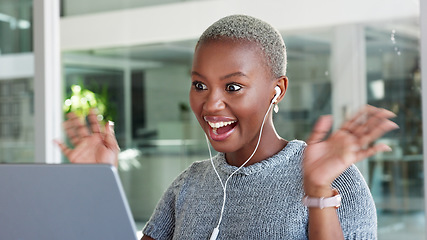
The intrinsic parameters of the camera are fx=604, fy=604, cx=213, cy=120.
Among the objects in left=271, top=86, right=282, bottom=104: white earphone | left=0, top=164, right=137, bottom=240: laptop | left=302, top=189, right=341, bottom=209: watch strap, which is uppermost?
left=271, top=86, right=282, bottom=104: white earphone

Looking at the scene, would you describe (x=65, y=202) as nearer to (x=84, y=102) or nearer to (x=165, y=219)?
(x=165, y=219)

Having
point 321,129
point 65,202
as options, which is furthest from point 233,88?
point 65,202

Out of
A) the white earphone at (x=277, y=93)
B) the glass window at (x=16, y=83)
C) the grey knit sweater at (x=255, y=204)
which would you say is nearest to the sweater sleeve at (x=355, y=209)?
the grey knit sweater at (x=255, y=204)

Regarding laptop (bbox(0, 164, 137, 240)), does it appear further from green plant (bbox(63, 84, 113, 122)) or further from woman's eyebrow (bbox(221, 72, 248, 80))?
green plant (bbox(63, 84, 113, 122))

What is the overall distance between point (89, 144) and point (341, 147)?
0.70 meters

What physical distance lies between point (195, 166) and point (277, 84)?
35 centimetres

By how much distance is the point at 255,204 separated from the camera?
1425mm

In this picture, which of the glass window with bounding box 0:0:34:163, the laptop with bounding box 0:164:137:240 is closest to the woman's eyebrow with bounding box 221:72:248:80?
the laptop with bounding box 0:164:137:240

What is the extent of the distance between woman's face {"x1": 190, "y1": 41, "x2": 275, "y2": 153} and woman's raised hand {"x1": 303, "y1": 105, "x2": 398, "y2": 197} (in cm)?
25

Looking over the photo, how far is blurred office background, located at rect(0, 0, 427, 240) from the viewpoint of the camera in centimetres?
321

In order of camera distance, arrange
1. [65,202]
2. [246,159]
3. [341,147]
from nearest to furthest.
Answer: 1. [65,202]
2. [341,147]
3. [246,159]

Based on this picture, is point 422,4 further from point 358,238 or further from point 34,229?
point 34,229

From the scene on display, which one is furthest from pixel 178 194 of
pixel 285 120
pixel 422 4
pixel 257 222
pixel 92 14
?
pixel 92 14

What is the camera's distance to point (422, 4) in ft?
7.86
